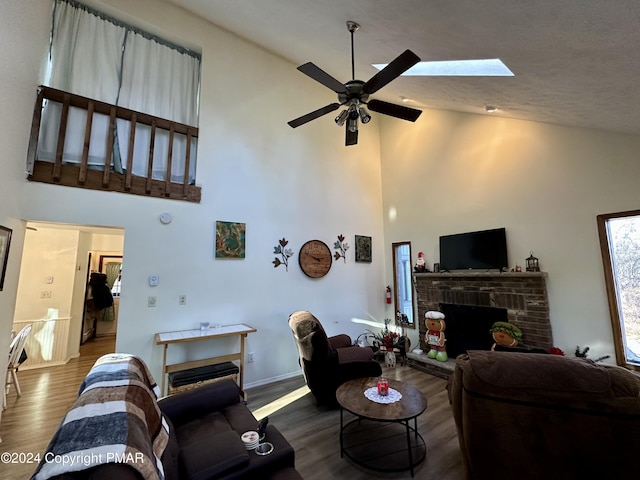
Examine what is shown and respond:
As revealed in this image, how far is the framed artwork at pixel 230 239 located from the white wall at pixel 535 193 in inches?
123

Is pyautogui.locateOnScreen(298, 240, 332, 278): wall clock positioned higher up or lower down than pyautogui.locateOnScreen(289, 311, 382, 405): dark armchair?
higher up

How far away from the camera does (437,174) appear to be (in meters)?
4.93

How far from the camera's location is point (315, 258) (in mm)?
4727

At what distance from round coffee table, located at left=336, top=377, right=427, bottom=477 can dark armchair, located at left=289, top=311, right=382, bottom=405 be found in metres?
0.39

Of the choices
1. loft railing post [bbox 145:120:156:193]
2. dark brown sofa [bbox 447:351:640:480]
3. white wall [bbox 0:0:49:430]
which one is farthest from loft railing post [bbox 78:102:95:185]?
dark brown sofa [bbox 447:351:640:480]

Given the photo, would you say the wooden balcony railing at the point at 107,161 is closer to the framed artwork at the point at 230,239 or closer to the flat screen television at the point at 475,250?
the framed artwork at the point at 230,239

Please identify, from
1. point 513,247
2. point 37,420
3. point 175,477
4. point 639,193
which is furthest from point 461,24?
point 37,420

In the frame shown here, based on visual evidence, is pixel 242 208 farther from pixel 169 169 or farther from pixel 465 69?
pixel 465 69

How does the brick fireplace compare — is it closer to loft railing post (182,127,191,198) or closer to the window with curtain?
loft railing post (182,127,191,198)

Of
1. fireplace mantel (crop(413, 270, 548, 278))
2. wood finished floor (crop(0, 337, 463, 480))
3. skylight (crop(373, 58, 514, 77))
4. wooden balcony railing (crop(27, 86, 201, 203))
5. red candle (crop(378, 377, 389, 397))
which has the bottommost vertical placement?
wood finished floor (crop(0, 337, 463, 480))

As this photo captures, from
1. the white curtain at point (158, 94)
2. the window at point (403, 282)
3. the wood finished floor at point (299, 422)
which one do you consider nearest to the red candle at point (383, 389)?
the wood finished floor at point (299, 422)

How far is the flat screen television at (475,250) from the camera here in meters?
4.02

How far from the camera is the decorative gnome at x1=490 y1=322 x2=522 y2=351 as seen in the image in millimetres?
3562

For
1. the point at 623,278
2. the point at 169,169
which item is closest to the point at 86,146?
the point at 169,169
